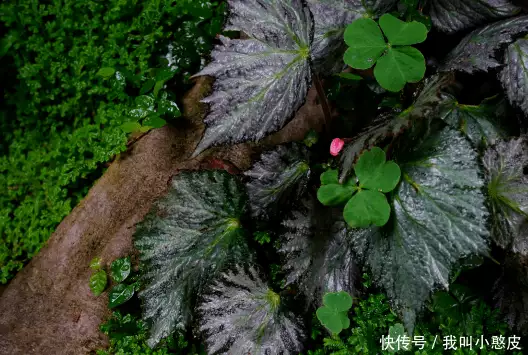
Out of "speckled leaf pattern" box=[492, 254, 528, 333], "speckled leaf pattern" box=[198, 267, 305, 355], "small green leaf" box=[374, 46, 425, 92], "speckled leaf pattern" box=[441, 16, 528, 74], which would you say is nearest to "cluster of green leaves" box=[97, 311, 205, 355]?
"speckled leaf pattern" box=[198, 267, 305, 355]

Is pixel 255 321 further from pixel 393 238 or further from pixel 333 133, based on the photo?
pixel 333 133

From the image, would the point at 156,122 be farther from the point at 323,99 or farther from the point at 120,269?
the point at 323,99

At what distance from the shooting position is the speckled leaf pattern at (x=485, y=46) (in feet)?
6.00

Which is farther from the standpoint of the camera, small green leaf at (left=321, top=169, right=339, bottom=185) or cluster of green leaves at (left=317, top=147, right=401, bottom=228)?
small green leaf at (left=321, top=169, right=339, bottom=185)

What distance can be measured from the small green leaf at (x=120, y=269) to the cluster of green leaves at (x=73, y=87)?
0.62m

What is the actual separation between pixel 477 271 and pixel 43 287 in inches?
84.9

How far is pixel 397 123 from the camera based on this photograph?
168cm

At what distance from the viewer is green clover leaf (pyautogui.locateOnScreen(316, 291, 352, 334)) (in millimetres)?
1906

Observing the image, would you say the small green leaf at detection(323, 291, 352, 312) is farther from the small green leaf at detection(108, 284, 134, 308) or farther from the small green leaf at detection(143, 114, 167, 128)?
the small green leaf at detection(143, 114, 167, 128)

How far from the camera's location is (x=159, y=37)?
3012mm

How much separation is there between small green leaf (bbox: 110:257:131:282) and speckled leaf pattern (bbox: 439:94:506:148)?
1622 millimetres

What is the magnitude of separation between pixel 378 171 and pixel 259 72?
0.59m

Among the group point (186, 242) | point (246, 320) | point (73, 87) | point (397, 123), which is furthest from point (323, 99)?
point (73, 87)

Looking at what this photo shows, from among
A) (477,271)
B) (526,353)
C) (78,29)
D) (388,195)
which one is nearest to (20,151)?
(78,29)
